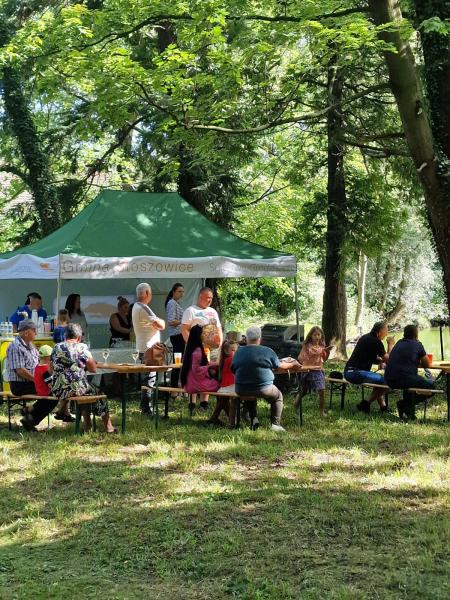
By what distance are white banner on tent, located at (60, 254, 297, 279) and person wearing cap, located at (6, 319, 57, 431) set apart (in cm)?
158

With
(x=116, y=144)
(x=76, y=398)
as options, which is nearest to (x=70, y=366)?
(x=76, y=398)

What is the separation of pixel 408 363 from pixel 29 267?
5.22 metres

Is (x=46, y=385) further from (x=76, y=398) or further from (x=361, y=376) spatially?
(x=361, y=376)

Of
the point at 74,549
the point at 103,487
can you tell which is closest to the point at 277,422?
the point at 103,487

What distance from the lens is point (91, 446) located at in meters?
8.70

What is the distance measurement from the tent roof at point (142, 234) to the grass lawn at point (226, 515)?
11.8ft

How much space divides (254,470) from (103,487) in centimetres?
133

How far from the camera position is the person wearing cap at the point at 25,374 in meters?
9.54

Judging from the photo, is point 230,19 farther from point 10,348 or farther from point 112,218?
point 10,348

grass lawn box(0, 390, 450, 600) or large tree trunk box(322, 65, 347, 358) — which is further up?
large tree trunk box(322, 65, 347, 358)

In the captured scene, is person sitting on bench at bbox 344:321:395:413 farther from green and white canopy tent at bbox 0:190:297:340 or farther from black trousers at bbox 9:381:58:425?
black trousers at bbox 9:381:58:425

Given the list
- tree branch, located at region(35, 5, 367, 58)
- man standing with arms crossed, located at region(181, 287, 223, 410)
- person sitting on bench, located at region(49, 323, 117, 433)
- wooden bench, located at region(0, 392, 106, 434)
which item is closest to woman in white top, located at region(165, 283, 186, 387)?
man standing with arms crossed, located at region(181, 287, 223, 410)

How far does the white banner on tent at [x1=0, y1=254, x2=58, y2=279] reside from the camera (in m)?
11.2

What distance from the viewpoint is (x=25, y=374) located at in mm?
9508
